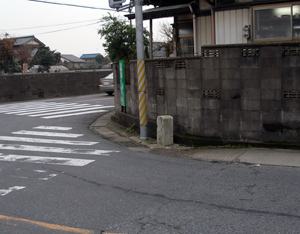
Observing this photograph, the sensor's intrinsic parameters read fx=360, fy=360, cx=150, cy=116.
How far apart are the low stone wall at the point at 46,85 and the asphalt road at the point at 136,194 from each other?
1646 centimetres

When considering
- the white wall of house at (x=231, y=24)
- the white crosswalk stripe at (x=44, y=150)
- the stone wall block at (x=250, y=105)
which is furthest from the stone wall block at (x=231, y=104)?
the white wall of house at (x=231, y=24)

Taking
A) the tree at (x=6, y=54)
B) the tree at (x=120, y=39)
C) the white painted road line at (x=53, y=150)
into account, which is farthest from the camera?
the tree at (x=6, y=54)

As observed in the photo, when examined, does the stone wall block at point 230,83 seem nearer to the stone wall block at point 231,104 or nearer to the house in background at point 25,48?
the stone wall block at point 231,104

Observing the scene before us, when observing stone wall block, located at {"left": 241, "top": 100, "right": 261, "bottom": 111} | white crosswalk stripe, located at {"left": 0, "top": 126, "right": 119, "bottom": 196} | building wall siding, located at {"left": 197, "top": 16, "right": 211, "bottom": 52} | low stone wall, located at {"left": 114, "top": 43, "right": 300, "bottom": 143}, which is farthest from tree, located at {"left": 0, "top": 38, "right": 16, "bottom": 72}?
stone wall block, located at {"left": 241, "top": 100, "right": 261, "bottom": 111}

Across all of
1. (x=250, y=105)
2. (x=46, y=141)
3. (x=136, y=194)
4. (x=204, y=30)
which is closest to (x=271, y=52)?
(x=250, y=105)

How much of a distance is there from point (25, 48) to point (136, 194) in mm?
53439

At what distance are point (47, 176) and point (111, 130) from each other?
236 inches

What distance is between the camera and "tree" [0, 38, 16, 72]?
136 feet

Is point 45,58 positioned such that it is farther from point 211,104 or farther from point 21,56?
point 211,104

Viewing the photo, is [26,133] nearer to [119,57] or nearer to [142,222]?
[142,222]

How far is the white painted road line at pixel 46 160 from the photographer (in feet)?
27.5

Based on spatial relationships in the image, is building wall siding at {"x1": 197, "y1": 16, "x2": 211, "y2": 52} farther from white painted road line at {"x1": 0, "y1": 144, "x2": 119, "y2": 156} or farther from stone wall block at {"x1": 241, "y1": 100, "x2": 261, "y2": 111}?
white painted road line at {"x1": 0, "y1": 144, "x2": 119, "y2": 156}

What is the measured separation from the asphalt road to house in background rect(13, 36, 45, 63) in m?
45.6

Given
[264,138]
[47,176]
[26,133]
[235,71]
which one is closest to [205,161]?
[264,138]
